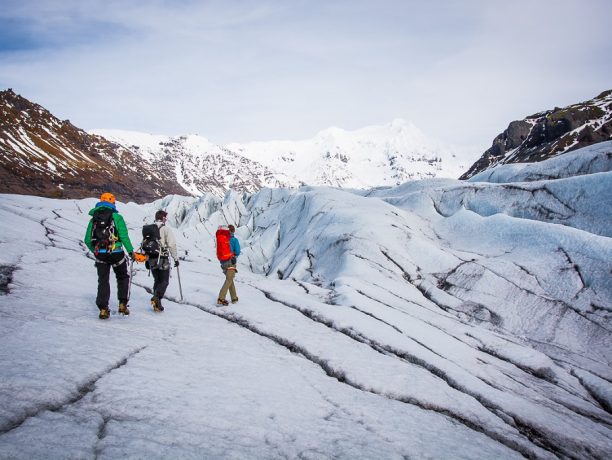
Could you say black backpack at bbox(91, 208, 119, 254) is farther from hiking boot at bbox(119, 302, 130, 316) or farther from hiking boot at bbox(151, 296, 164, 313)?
hiking boot at bbox(151, 296, 164, 313)

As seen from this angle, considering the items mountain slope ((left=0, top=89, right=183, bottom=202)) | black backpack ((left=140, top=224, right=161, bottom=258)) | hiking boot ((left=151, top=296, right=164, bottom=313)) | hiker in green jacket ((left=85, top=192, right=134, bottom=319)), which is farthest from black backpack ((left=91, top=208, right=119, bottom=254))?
mountain slope ((left=0, top=89, right=183, bottom=202))

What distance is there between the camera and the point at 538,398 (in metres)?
7.22

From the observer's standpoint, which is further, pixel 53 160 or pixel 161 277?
pixel 53 160

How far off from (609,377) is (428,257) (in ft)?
23.6

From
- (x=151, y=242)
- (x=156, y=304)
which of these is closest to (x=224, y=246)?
(x=151, y=242)

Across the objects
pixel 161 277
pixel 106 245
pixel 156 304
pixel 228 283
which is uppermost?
pixel 106 245

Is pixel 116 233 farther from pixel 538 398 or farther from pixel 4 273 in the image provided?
pixel 538 398

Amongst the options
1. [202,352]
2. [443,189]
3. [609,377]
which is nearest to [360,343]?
[202,352]

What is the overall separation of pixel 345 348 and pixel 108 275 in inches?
201

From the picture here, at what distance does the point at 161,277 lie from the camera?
321 inches

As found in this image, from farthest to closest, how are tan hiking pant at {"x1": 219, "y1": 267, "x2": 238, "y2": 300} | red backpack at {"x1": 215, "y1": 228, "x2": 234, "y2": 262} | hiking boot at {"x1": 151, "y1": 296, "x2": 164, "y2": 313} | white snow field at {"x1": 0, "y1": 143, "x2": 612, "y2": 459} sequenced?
red backpack at {"x1": 215, "y1": 228, "x2": 234, "y2": 262}, tan hiking pant at {"x1": 219, "y1": 267, "x2": 238, "y2": 300}, hiking boot at {"x1": 151, "y1": 296, "x2": 164, "y2": 313}, white snow field at {"x1": 0, "y1": 143, "x2": 612, "y2": 459}

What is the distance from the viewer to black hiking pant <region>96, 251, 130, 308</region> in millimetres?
6879

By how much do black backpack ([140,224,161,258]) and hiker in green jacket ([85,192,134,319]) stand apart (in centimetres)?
72

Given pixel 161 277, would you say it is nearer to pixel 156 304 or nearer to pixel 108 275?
pixel 156 304
